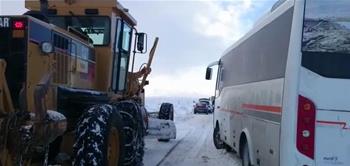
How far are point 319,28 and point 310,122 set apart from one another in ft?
4.00

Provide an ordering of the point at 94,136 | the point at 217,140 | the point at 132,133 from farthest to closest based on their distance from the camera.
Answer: the point at 217,140 < the point at 132,133 < the point at 94,136

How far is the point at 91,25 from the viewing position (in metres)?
10.1

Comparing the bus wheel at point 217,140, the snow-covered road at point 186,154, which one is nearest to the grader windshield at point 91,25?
the snow-covered road at point 186,154

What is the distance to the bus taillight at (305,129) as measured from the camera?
22.2ft

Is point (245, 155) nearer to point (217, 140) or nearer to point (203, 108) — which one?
point (217, 140)

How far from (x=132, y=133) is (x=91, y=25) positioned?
7.41 feet

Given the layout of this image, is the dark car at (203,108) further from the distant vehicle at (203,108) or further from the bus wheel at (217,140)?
the bus wheel at (217,140)

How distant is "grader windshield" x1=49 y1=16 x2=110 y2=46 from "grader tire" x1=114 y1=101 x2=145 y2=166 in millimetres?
1295

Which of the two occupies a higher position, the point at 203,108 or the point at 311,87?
the point at 311,87

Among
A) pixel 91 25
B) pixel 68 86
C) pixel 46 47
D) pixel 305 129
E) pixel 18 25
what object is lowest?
pixel 305 129

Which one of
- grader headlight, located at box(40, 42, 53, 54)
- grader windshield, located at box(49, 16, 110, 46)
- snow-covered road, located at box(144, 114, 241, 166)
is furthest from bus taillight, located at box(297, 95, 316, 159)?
snow-covered road, located at box(144, 114, 241, 166)

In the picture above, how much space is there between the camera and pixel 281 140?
6977mm

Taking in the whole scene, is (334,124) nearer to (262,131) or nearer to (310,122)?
(310,122)

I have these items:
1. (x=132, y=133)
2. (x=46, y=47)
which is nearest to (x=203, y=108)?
(x=132, y=133)
